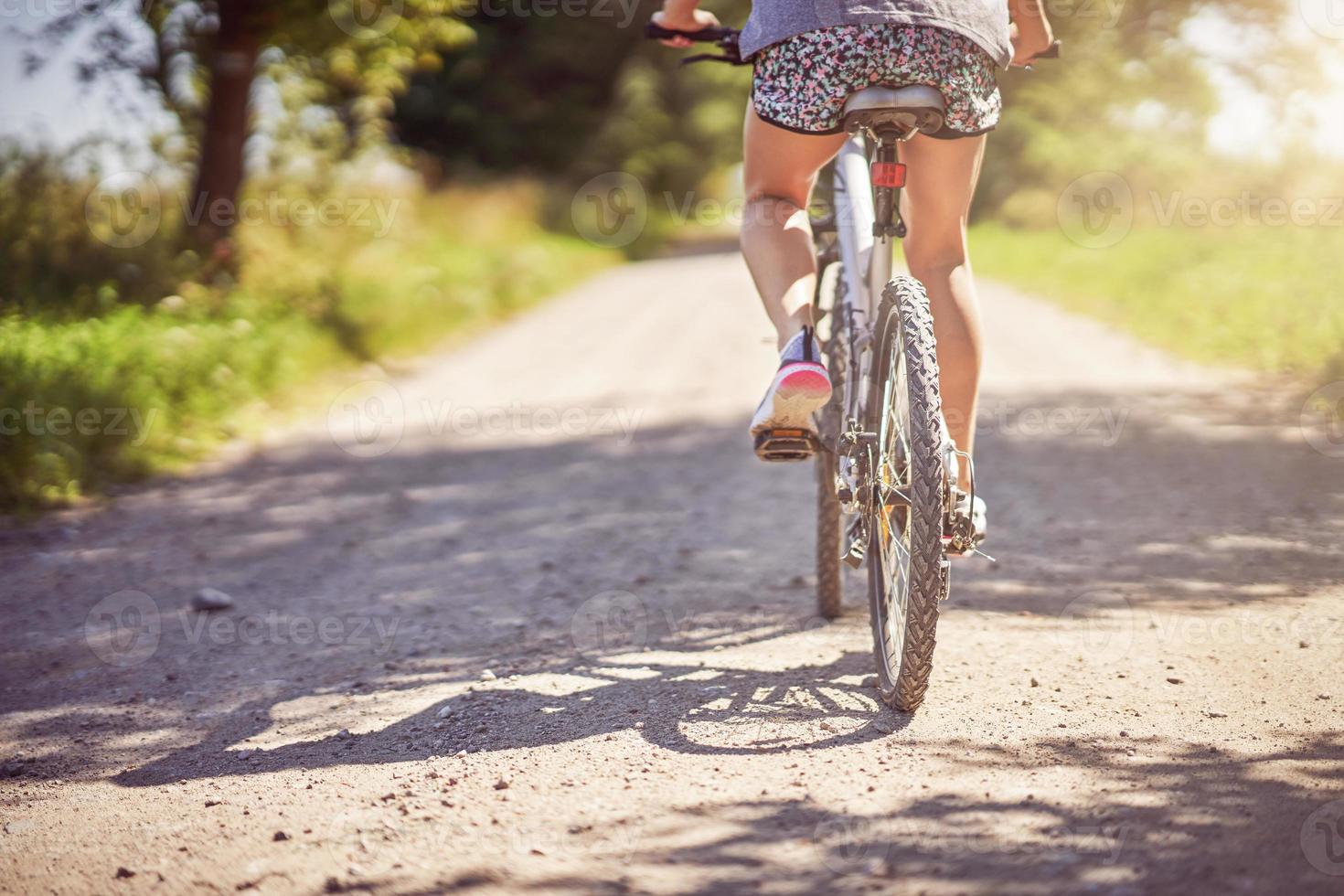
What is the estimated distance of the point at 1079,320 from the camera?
37.2ft

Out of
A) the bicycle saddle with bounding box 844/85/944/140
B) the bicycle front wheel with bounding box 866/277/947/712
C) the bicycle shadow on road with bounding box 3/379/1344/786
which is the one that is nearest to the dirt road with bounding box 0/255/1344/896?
the bicycle shadow on road with bounding box 3/379/1344/786

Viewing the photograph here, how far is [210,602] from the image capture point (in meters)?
3.81

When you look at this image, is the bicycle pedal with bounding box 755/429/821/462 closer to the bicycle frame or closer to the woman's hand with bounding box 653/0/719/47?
the bicycle frame

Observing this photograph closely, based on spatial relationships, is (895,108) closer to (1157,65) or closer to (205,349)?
(205,349)

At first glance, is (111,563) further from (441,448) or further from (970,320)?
(970,320)

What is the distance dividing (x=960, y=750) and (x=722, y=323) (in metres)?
9.32

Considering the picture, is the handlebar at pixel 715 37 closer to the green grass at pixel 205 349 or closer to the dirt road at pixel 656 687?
the dirt road at pixel 656 687

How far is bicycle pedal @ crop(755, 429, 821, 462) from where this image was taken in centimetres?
280

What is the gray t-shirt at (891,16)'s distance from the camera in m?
2.50

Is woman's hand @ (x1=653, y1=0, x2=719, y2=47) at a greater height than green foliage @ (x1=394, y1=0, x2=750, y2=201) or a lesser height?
lesser

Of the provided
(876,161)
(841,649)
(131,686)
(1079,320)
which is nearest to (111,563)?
(131,686)

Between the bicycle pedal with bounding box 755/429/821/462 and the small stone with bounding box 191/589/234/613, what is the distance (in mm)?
1983

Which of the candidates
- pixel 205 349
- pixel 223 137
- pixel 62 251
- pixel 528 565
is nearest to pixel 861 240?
pixel 528 565

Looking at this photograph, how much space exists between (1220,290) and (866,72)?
8565 millimetres
